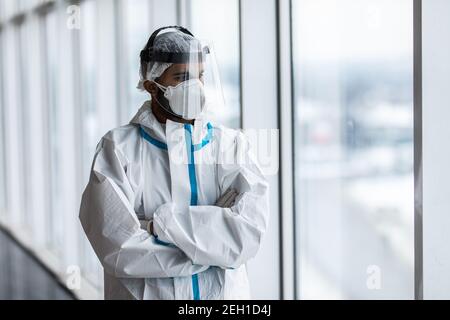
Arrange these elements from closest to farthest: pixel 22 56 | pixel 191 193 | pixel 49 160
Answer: pixel 191 193
pixel 49 160
pixel 22 56

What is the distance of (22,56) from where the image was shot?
19.9ft

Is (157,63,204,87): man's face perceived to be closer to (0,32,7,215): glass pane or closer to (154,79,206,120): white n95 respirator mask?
(154,79,206,120): white n95 respirator mask

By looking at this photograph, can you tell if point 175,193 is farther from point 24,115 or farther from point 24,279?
point 24,115

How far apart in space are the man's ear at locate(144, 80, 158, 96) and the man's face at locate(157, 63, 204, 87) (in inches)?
0.8

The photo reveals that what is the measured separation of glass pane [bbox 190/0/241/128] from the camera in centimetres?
282

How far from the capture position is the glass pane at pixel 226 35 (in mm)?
2820

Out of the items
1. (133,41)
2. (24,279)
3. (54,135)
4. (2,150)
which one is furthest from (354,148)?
(2,150)

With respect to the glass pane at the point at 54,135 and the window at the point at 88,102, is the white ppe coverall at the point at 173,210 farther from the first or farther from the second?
the glass pane at the point at 54,135

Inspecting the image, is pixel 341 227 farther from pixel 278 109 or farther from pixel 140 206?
pixel 140 206

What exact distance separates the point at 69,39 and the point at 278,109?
2.14 meters

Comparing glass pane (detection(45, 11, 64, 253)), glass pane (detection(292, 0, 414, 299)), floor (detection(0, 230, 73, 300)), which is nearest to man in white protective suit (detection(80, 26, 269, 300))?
glass pane (detection(292, 0, 414, 299))

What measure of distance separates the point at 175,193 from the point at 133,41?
2239mm
